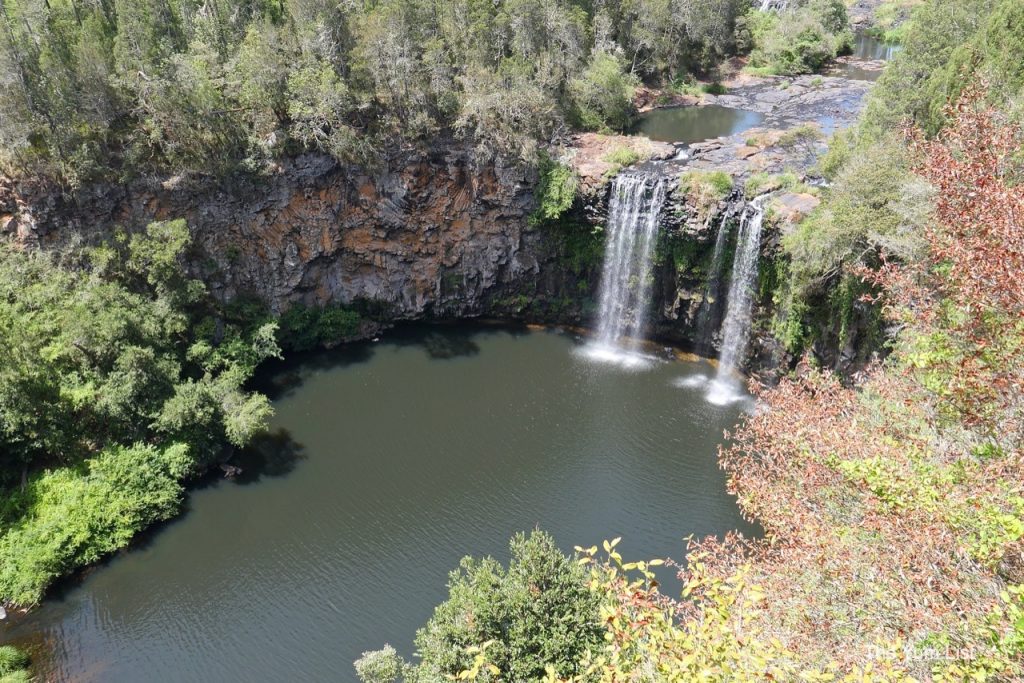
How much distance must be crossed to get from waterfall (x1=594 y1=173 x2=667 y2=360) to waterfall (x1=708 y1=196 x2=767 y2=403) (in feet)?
13.2

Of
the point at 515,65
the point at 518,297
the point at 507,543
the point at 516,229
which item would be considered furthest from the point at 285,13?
the point at 507,543

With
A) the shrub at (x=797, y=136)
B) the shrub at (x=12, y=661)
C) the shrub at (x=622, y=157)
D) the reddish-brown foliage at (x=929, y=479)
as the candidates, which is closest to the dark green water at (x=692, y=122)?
the shrub at (x=797, y=136)

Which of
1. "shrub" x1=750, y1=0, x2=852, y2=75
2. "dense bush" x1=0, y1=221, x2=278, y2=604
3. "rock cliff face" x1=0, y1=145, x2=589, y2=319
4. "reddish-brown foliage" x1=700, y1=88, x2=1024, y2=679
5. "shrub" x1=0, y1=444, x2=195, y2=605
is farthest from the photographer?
"shrub" x1=750, y1=0, x2=852, y2=75

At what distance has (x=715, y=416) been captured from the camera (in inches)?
1025

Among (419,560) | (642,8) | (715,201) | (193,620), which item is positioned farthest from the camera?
(642,8)

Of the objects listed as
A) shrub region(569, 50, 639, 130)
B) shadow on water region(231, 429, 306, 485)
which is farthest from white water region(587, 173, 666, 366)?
shadow on water region(231, 429, 306, 485)

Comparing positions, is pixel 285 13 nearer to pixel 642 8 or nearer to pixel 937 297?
pixel 642 8

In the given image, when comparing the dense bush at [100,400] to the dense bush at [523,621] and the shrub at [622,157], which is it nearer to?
the dense bush at [523,621]

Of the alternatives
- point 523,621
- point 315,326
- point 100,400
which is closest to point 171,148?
point 315,326

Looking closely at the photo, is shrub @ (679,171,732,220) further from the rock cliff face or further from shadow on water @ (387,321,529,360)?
shadow on water @ (387,321,529,360)

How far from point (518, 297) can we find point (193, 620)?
20145mm

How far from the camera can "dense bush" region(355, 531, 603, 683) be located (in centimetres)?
1280

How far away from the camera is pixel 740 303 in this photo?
27.8m

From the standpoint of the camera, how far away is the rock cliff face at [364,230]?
29328 mm
